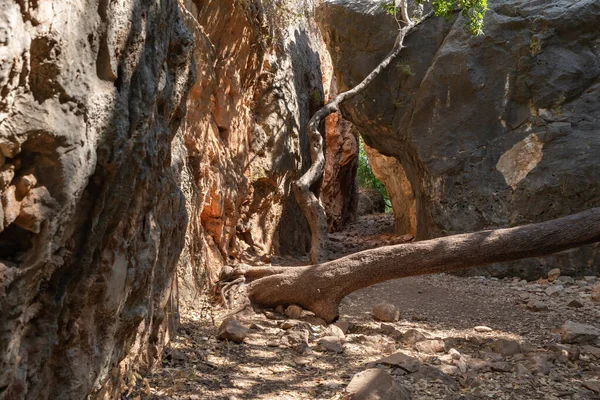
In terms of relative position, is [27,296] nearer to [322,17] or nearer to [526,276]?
[526,276]

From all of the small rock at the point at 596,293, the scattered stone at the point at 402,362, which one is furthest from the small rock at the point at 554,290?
the scattered stone at the point at 402,362

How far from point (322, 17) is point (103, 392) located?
788 centimetres

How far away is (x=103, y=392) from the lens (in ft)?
7.10

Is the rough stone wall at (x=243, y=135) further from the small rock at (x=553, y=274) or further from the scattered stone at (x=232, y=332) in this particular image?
the small rock at (x=553, y=274)

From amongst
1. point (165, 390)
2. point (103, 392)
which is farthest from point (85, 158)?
point (165, 390)

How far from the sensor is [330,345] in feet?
12.4

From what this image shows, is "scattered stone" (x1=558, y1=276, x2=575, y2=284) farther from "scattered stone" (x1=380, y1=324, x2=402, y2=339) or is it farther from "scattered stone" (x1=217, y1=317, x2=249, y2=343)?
"scattered stone" (x1=217, y1=317, x2=249, y2=343)

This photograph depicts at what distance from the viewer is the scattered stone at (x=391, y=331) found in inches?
165

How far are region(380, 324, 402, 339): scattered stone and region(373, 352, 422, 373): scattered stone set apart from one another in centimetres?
73

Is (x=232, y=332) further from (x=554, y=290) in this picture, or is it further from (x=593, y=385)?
(x=554, y=290)

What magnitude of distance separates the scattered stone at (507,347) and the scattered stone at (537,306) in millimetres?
1522

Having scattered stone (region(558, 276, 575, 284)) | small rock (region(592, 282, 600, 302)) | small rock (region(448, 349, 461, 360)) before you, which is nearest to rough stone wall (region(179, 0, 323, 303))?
small rock (region(448, 349, 461, 360))

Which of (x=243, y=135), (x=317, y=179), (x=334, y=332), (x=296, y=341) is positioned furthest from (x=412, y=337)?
(x=317, y=179)

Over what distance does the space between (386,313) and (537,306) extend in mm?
1676
